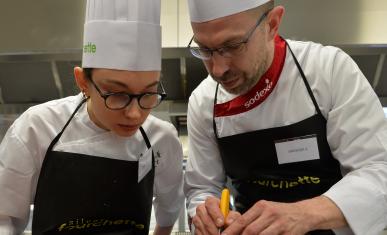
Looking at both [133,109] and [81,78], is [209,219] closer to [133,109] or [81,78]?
[133,109]

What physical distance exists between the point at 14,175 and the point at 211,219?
0.60m

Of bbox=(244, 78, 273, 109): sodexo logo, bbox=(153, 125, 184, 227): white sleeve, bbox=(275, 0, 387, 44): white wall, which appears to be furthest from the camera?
bbox=(275, 0, 387, 44): white wall

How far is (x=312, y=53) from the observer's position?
1.31 metres

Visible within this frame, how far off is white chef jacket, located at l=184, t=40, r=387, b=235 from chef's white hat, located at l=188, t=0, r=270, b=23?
25 cm

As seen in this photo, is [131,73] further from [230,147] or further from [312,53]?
[312,53]

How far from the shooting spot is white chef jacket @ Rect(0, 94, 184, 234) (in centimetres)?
123

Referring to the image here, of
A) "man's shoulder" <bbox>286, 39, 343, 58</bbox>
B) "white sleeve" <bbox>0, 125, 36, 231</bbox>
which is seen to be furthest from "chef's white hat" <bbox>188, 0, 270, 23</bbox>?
"white sleeve" <bbox>0, 125, 36, 231</bbox>

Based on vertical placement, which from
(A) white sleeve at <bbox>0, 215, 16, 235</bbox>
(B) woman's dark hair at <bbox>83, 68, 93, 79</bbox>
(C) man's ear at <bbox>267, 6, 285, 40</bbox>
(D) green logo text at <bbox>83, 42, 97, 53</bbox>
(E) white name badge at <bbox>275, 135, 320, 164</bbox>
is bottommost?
(A) white sleeve at <bbox>0, 215, 16, 235</bbox>

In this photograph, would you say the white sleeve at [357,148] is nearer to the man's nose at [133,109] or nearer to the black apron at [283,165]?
the black apron at [283,165]

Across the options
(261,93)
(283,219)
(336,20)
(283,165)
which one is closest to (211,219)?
(283,219)

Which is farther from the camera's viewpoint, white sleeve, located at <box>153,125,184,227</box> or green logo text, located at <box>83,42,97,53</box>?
white sleeve, located at <box>153,125,184,227</box>

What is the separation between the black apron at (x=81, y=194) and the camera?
1261 millimetres

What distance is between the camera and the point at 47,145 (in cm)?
127

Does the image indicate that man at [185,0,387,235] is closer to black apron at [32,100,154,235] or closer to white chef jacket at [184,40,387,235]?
white chef jacket at [184,40,387,235]
